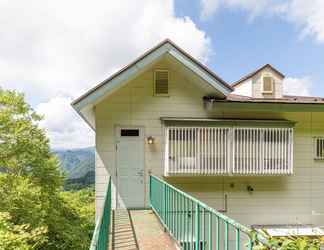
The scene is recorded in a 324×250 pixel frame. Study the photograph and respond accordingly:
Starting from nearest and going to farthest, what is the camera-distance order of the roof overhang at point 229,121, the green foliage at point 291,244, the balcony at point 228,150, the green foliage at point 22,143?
the green foliage at point 291,244 < the balcony at point 228,150 < the roof overhang at point 229,121 < the green foliage at point 22,143

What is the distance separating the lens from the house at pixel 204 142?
7402 millimetres

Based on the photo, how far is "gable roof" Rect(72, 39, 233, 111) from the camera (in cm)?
686

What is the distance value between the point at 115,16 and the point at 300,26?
8693 mm

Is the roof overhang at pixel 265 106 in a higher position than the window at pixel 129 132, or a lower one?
higher

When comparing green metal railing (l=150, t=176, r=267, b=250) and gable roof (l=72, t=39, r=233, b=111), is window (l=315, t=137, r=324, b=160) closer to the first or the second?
gable roof (l=72, t=39, r=233, b=111)

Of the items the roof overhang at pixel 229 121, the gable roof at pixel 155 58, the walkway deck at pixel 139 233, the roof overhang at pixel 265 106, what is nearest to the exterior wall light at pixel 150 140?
the roof overhang at pixel 229 121

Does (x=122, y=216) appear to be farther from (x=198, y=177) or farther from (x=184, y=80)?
(x=184, y=80)

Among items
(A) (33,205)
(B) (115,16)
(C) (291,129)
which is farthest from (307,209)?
(A) (33,205)

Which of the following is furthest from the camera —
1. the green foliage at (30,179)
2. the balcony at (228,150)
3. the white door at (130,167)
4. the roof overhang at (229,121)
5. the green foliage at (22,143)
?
the green foliage at (22,143)

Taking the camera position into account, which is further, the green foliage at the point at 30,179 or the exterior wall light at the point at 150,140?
the green foliage at the point at 30,179

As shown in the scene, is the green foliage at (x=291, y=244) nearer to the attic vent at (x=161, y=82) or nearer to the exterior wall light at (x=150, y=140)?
the exterior wall light at (x=150, y=140)

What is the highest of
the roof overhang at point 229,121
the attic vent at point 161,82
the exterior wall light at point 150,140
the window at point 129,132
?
the attic vent at point 161,82

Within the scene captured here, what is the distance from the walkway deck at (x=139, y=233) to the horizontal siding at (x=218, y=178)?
132cm

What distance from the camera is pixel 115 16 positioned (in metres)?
7.93
